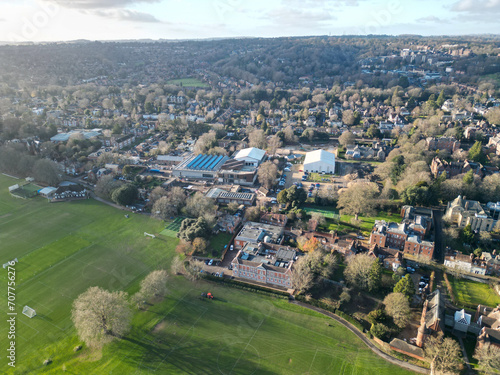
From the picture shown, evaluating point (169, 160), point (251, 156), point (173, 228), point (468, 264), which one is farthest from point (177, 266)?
point (169, 160)

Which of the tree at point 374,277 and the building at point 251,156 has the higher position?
the building at point 251,156

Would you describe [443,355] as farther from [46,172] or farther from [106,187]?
[46,172]

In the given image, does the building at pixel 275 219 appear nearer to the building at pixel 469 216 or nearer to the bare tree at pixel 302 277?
the bare tree at pixel 302 277

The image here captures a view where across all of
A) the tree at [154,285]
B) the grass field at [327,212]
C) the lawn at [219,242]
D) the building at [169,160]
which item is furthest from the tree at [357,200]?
the building at [169,160]

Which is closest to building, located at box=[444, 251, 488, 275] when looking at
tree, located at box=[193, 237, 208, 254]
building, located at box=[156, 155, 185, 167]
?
tree, located at box=[193, 237, 208, 254]

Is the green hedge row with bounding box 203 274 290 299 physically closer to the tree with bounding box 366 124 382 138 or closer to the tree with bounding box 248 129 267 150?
the tree with bounding box 248 129 267 150

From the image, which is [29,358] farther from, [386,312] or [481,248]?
[481,248]

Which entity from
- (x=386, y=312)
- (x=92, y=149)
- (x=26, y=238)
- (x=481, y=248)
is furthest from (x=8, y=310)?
(x=481, y=248)
